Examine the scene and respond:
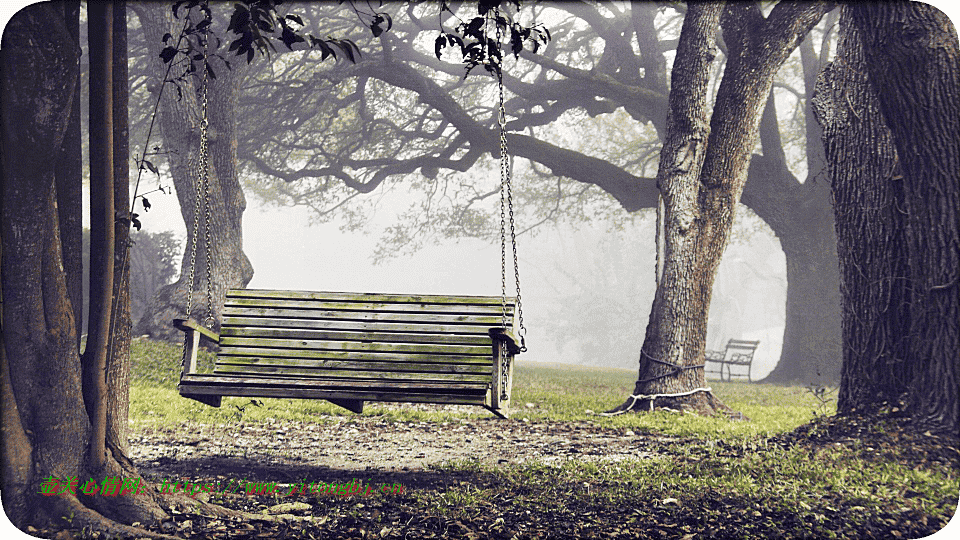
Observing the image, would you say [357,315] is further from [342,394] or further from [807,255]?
[807,255]

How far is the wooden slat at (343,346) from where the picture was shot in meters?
4.77

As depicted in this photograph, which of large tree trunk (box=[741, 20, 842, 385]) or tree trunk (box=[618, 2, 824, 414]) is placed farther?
large tree trunk (box=[741, 20, 842, 385])

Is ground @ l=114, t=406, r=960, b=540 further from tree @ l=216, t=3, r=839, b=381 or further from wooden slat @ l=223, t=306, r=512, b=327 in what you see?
tree @ l=216, t=3, r=839, b=381

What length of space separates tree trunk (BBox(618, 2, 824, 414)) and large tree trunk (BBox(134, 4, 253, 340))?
6.37 meters

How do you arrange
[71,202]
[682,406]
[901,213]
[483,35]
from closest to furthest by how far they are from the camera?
[483,35], [71,202], [901,213], [682,406]

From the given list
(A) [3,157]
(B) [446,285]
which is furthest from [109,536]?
(B) [446,285]

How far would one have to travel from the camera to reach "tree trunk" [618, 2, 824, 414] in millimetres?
7797

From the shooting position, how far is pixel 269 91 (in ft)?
52.1

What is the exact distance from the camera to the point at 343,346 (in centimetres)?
489

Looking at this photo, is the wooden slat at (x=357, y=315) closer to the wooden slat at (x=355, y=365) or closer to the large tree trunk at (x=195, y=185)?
the wooden slat at (x=355, y=365)

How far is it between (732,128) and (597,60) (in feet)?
31.8

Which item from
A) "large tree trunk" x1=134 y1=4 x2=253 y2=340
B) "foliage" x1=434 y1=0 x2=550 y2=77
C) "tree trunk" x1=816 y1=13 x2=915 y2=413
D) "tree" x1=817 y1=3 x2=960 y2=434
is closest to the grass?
"large tree trunk" x1=134 y1=4 x2=253 y2=340

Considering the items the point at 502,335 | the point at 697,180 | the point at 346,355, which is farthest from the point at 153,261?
the point at 502,335

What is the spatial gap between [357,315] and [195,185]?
23.5 ft
